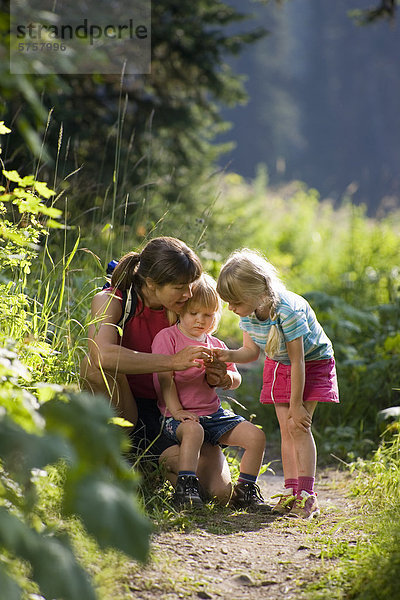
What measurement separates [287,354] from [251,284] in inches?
15.5

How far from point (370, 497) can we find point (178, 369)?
1007 millimetres

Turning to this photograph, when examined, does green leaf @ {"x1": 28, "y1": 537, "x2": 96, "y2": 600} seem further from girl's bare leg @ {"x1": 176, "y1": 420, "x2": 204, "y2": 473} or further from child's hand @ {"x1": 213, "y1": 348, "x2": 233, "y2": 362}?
child's hand @ {"x1": 213, "y1": 348, "x2": 233, "y2": 362}

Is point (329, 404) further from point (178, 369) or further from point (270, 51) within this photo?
point (270, 51)

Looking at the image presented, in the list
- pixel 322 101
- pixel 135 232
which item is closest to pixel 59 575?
pixel 135 232

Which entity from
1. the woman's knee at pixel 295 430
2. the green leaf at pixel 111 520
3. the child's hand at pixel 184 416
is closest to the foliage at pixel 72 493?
the green leaf at pixel 111 520

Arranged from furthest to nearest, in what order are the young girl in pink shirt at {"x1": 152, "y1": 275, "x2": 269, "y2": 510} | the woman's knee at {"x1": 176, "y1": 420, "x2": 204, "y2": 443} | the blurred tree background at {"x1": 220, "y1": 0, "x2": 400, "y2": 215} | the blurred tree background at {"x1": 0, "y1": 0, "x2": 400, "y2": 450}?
the blurred tree background at {"x1": 220, "y1": 0, "x2": 400, "y2": 215}, the blurred tree background at {"x1": 0, "y1": 0, "x2": 400, "y2": 450}, the young girl in pink shirt at {"x1": 152, "y1": 275, "x2": 269, "y2": 510}, the woman's knee at {"x1": 176, "y1": 420, "x2": 204, "y2": 443}

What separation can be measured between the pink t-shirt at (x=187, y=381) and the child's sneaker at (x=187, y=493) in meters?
0.32

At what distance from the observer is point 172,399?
9.60 feet

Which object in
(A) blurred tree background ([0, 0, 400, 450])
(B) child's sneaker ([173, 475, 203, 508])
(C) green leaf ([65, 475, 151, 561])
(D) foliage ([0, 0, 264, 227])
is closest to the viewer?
(C) green leaf ([65, 475, 151, 561])

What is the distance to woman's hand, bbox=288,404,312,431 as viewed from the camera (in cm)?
294

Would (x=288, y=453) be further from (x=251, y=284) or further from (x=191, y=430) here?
(x=251, y=284)

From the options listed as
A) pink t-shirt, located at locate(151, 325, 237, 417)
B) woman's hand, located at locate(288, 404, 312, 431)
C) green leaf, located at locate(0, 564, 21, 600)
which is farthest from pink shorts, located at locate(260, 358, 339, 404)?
green leaf, located at locate(0, 564, 21, 600)

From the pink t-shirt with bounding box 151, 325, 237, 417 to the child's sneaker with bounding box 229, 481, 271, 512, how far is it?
0.33 meters

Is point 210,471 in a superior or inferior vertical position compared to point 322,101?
inferior
